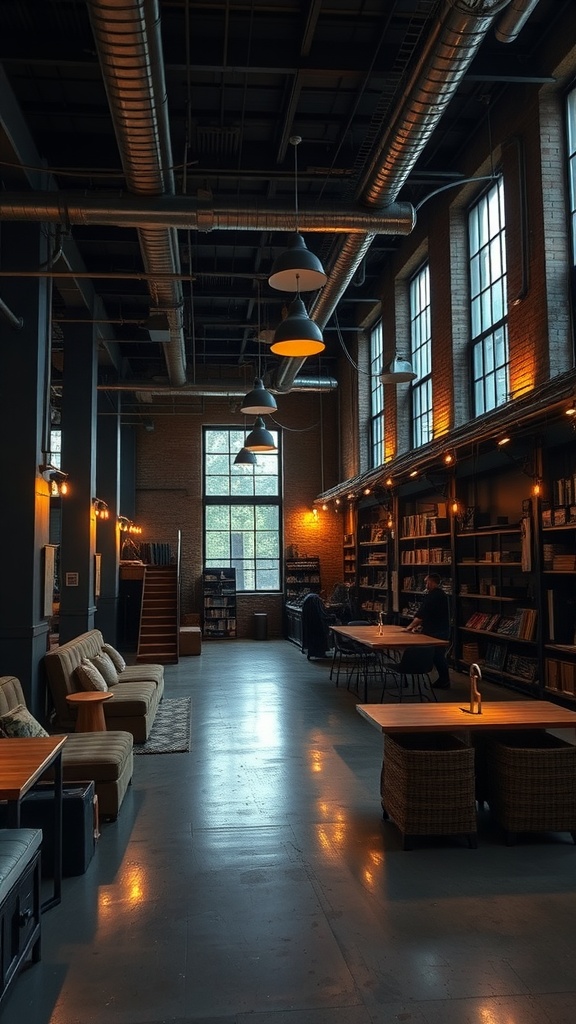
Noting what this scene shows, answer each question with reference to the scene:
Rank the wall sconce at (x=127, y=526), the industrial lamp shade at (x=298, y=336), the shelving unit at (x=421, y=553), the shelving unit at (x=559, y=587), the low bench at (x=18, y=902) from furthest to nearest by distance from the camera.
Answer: the wall sconce at (x=127, y=526) < the shelving unit at (x=421, y=553) < the shelving unit at (x=559, y=587) < the industrial lamp shade at (x=298, y=336) < the low bench at (x=18, y=902)

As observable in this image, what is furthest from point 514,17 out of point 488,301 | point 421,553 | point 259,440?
point 421,553

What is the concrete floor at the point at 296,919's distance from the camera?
2.78 meters

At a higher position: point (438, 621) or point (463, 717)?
point (438, 621)

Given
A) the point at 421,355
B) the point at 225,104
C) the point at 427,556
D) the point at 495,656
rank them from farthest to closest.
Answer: the point at 421,355, the point at 427,556, the point at 495,656, the point at 225,104

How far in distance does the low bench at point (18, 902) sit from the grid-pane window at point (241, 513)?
15.1 m

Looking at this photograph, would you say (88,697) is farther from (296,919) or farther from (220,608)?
(220,608)

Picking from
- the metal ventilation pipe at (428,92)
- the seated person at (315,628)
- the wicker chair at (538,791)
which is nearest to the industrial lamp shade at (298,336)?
the metal ventilation pipe at (428,92)

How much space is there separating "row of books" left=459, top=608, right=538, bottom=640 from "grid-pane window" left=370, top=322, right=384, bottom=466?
593cm

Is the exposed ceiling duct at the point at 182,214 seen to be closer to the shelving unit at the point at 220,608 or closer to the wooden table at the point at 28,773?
the wooden table at the point at 28,773

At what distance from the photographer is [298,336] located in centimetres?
632

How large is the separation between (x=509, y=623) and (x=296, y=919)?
5.95 meters

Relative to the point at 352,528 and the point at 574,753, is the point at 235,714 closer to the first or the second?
the point at 574,753

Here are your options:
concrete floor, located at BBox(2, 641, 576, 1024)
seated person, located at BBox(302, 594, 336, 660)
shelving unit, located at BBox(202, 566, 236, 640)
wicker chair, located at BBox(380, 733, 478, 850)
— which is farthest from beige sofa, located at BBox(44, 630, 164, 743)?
shelving unit, located at BBox(202, 566, 236, 640)

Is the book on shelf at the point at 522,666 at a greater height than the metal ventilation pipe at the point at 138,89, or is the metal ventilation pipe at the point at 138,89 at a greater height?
the metal ventilation pipe at the point at 138,89
